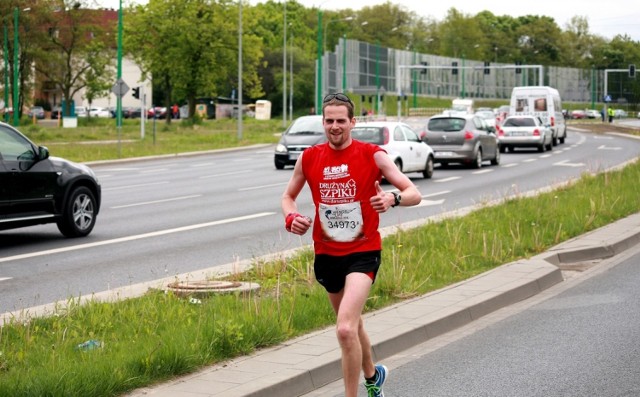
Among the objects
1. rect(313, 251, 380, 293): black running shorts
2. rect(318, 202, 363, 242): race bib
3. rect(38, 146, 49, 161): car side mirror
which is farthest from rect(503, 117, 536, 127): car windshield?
rect(318, 202, 363, 242): race bib

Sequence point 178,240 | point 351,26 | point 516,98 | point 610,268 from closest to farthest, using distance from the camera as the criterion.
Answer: point 610,268 < point 178,240 < point 516,98 < point 351,26

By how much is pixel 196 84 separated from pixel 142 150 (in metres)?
41.1

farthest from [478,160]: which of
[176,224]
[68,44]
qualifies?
[68,44]

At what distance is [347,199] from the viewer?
631cm

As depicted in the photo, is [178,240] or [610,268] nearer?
[610,268]

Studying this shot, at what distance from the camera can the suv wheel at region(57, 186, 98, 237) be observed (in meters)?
16.4

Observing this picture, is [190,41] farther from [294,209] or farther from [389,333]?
[294,209]

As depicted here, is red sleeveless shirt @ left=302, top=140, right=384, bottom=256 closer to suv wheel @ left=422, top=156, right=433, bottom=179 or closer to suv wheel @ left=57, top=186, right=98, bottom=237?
suv wheel @ left=57, top=186, right=98, bottom=237

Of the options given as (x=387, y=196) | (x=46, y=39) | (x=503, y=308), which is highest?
(x=46, y=39)

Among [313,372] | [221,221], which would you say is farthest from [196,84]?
[313,372]

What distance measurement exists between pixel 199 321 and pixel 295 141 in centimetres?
2759

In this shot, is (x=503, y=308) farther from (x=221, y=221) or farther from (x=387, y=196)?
(x=221, y=221)

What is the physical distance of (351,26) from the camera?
172 meters

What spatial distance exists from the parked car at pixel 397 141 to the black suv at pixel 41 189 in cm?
1242
